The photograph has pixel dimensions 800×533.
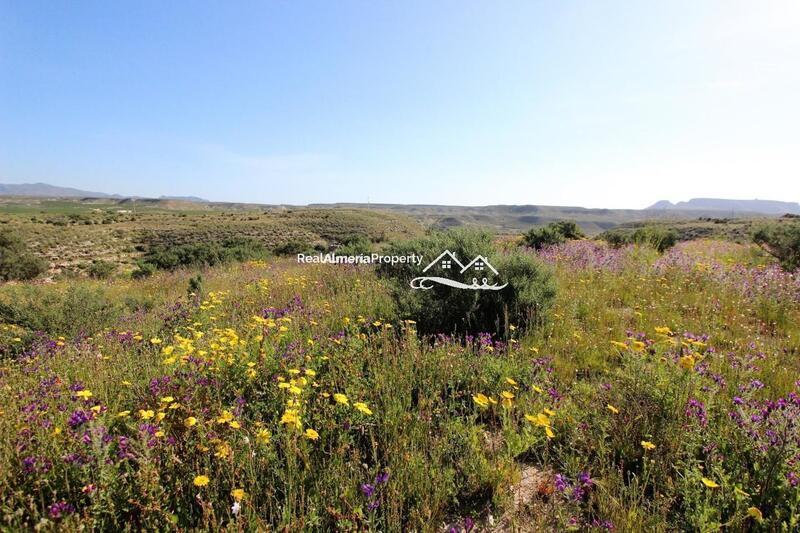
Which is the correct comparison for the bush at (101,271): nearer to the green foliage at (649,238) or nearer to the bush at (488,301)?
the bush at (488,301)

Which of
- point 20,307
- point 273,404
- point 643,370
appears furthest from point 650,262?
point 20,307

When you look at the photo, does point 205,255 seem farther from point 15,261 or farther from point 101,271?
point 15,261

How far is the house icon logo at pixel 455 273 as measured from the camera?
4.87 metres

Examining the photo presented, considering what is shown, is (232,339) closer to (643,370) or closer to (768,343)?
(643,370)

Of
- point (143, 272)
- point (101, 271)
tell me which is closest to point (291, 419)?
point (143, 272)

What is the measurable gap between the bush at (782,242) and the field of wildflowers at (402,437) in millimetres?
5987

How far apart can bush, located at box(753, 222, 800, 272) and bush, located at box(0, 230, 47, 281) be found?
34.6 m

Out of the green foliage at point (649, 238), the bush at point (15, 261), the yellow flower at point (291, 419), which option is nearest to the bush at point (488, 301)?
the yellow flower at point (291, 419)

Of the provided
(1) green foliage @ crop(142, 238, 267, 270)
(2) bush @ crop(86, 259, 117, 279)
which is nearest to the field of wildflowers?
(1) green foliage @ crop(142, 238, 267, 270)

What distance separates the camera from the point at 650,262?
770 centimetres

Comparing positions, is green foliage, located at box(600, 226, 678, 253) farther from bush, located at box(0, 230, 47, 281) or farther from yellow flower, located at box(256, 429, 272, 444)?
bush, located at box(0, 230, 47, 281)

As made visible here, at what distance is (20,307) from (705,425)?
911 centimetres

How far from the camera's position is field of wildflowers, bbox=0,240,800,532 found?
175 cm

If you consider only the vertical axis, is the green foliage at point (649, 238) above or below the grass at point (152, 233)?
above
